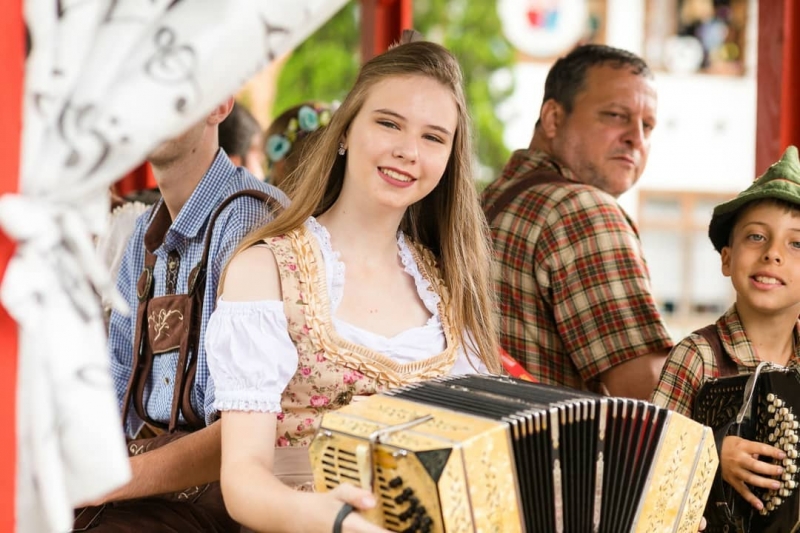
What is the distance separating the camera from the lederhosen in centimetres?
249

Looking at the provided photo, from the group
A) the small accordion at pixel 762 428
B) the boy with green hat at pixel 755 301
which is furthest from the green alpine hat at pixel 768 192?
the small accordion at pixel 762 428

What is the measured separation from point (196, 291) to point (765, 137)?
203cm

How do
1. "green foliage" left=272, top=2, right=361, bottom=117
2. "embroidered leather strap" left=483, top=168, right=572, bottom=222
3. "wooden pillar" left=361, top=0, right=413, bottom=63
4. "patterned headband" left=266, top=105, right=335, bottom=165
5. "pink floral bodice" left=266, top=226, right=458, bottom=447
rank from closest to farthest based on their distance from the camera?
"pink floral bodice" left=266, top=226, right=458, bottom=447 → "embroidered leather strap" left=483, top=168, right=572, bottom=222 → "patterned headband" left=266, top=105, right=335, bottom=165 → "wooden pillar" left=361, top=0, right=413, bottom=63 → "green foliage" left=272, top=2, right=361, bottom=117

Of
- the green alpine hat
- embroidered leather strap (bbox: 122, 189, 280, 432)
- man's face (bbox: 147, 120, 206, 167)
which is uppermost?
man's face (bbox: 147, 120, 206, 167)

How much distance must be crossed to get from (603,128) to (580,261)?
2.25 feet

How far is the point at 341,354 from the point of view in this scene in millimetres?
2320

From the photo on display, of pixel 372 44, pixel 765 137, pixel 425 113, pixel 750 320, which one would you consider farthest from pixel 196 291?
pixel 372 44

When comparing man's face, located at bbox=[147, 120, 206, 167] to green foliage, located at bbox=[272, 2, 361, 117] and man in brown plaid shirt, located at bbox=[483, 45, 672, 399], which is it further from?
green foliage, located at bbox=[272, 2, 361, 117]

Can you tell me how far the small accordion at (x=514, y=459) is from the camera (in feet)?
6.03

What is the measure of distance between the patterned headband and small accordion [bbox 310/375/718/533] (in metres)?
2.23

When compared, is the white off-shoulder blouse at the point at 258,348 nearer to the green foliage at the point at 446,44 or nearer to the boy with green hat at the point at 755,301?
the boy with green hat at the point at 755,301

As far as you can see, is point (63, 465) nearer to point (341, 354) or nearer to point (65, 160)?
point (65, 160)

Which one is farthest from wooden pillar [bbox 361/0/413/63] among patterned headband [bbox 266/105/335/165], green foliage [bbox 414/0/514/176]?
green foliage [bbox 414/0/514/176]

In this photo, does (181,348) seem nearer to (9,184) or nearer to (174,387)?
(174,387)
